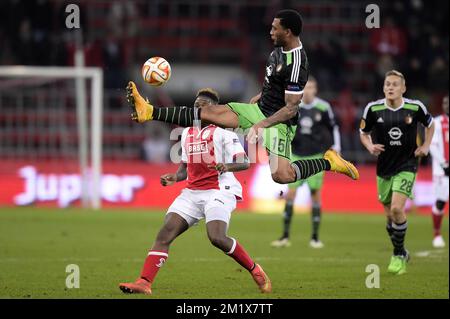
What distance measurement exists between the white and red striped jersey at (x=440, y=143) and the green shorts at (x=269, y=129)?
6.42 m

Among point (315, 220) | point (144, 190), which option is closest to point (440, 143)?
point (315, 220)

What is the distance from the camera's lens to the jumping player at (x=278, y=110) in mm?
10414

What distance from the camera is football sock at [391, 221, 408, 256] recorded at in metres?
13.1

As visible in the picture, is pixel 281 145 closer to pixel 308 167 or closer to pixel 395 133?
pixel 308 167

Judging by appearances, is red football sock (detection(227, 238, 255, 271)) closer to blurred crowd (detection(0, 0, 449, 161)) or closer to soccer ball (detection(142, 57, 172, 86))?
soccer ball (detection(142, 57, 172, 86))

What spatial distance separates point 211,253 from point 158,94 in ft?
42.8

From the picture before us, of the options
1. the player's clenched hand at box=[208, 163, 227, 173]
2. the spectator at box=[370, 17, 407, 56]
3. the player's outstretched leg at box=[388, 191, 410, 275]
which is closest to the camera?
the player's clenched hand at box=[208, 163, 227, 173]

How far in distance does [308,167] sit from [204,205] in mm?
1356

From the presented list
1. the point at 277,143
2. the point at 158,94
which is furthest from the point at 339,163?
the point at 158,94

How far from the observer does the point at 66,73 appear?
74.7ft

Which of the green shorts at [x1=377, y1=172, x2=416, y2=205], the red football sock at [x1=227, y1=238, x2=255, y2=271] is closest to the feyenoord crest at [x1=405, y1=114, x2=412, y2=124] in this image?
the green shorts at [x1=377, y1=172, x2=416, y2=205]

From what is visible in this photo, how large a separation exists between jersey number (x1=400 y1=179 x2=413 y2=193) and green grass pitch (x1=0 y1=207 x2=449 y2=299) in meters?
1.09

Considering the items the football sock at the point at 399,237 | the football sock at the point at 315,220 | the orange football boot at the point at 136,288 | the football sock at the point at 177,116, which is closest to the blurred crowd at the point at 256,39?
the football sock at the point at 315,220
